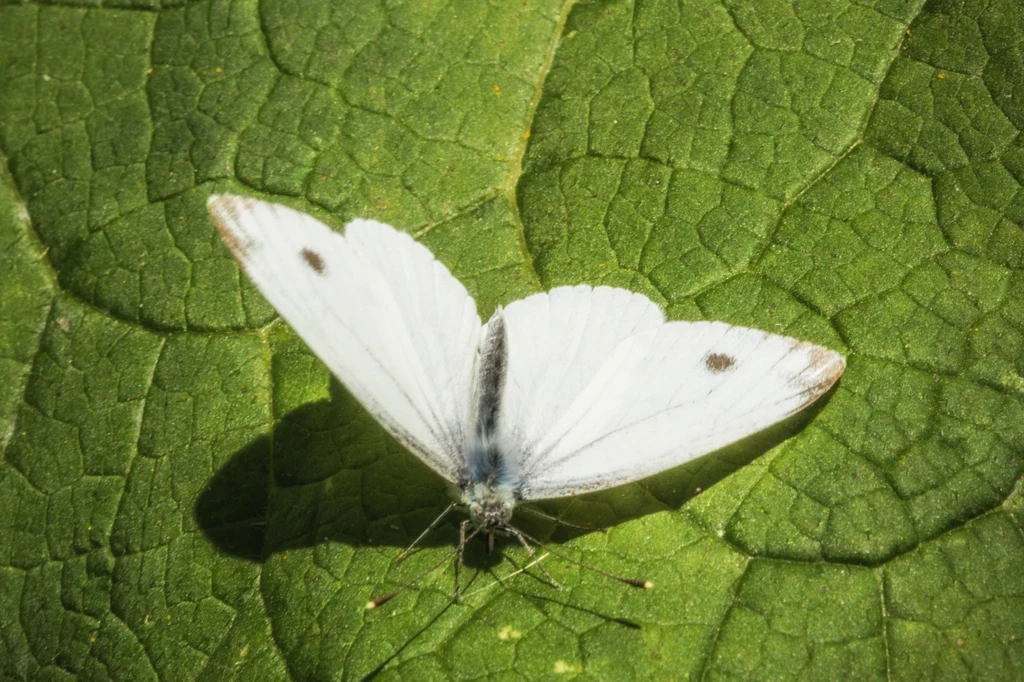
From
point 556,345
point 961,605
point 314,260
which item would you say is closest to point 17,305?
point 314,260

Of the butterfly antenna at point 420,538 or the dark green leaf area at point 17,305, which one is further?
the dark green leaf area at point 17,305

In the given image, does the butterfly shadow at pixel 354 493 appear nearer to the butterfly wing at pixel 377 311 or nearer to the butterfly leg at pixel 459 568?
the butterfly leg at pixel 459 568

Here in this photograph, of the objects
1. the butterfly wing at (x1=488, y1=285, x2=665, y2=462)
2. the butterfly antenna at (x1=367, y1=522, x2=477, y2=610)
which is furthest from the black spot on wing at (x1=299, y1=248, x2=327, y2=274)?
the butterfly antenna at (x1=367, y1=522, x2=477, y2=610)

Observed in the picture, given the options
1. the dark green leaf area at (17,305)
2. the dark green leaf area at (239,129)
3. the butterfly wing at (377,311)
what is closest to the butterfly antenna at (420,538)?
the butterfly wing at (377,311)

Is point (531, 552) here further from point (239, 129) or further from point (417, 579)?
point (239, 129)

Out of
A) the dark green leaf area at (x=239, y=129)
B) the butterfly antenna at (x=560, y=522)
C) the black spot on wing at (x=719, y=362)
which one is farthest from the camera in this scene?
the dark green leaf area at (x=239, y=129)

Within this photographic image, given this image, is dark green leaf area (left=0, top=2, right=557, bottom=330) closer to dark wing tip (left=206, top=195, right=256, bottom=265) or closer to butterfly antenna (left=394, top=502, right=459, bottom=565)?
dark wing tip (left=206, top=195, right=256, bottom=265)
